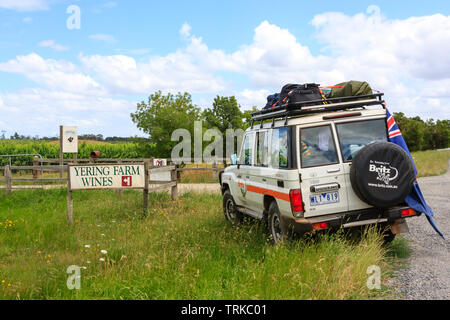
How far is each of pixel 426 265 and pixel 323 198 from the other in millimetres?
1848

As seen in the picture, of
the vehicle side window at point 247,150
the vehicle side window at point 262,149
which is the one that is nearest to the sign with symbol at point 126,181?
the vehicle side window at point 247,150

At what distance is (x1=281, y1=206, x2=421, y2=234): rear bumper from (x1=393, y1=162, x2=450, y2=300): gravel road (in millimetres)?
780

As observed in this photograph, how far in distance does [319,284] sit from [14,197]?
1426 centimetres

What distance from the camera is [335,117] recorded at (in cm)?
657

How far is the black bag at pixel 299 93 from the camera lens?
6922 mm

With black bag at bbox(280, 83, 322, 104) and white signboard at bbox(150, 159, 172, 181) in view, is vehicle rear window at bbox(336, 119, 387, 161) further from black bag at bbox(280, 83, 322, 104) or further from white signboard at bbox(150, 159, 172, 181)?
white signboard at bbox(150, 159, 172, 181)

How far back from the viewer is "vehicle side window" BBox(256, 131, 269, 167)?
24.7ft

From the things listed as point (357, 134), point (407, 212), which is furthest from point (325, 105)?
point (407, 212)

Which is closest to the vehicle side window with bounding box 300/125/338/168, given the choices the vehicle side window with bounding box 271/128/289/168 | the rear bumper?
the vehicle side window with bounding box 271/128/289/168

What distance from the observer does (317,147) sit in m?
6.48

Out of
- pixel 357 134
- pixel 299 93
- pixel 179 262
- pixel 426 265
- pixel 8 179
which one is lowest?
pixel 426 265

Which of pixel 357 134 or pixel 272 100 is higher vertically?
pixel 272 100

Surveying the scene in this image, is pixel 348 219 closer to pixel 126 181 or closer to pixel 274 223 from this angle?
pixel 274 223
